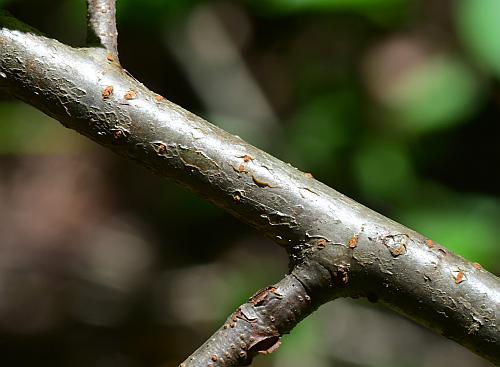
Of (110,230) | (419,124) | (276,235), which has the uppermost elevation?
(419,124)

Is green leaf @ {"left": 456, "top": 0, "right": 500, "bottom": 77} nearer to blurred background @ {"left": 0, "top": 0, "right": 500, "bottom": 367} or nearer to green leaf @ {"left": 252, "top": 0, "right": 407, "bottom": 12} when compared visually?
blurred background @ {"left": 0, "top": 0, "right": 500, "bottom": 367}

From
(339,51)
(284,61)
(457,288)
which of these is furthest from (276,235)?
(284,61)

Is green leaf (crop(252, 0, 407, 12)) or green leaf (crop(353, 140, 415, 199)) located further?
green leaf (crop(353, 140, 415, 199))

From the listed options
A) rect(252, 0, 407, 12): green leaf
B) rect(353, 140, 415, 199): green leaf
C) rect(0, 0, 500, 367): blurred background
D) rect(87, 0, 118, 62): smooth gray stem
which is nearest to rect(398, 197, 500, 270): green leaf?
rect(0, 0, 500, 367): blurred background

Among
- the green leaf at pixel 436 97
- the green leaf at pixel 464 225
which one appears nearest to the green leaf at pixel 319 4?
the green leaf at pixel 436 97

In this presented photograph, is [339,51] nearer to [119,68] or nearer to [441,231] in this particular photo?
[441,231]

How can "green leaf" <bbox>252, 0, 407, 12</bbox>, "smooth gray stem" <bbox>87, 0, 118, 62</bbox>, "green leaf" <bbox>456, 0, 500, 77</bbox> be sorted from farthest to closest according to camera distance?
1. "green leaf" <bbox>252, 0, 407, 12</bbox>
2. "green leaf" <bbox>456, 0, 500, 77</bbox>
3. "smooth gray stem" <bbox>87, 0, 118, 62</bbox>

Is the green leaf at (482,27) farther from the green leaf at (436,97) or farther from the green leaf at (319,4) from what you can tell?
the green leaf at (436,97)
